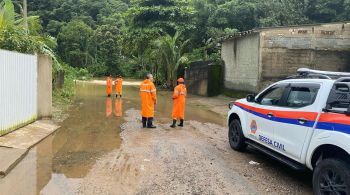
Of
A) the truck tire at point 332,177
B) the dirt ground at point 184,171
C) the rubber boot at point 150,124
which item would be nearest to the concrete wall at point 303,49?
the rubber boot at point 150,124

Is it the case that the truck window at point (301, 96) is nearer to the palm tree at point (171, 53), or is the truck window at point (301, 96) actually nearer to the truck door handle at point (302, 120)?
the truck door handle at point (302, 120)

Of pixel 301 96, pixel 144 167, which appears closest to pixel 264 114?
pixel 301 96

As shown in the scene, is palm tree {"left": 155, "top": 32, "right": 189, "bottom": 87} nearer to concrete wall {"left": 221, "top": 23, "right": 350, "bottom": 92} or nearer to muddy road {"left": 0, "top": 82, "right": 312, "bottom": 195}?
concrete wall {"left": 221, "top": 23, "right": 350, "bottom": 92}

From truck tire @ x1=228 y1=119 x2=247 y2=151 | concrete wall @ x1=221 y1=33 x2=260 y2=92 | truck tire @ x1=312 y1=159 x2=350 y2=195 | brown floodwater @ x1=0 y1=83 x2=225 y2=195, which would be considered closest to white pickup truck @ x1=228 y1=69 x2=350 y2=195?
truck tire @ x1=312 y1=159 x2=350 y2=195

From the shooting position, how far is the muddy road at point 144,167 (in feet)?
20.5

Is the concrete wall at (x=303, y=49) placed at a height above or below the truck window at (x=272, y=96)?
above

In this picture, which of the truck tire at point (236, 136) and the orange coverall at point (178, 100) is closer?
the truck tire at point (236, 136)

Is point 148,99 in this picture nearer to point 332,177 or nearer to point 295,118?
point 295,118

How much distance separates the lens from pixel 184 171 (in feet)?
23.7

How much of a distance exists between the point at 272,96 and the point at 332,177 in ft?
8.71

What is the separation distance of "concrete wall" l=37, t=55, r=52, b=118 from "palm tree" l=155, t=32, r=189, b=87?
1653 centimetres

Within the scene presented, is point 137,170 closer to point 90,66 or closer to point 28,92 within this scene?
point 28,92

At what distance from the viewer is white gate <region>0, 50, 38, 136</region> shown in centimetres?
923

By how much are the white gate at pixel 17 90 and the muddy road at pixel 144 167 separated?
980 millimetres
